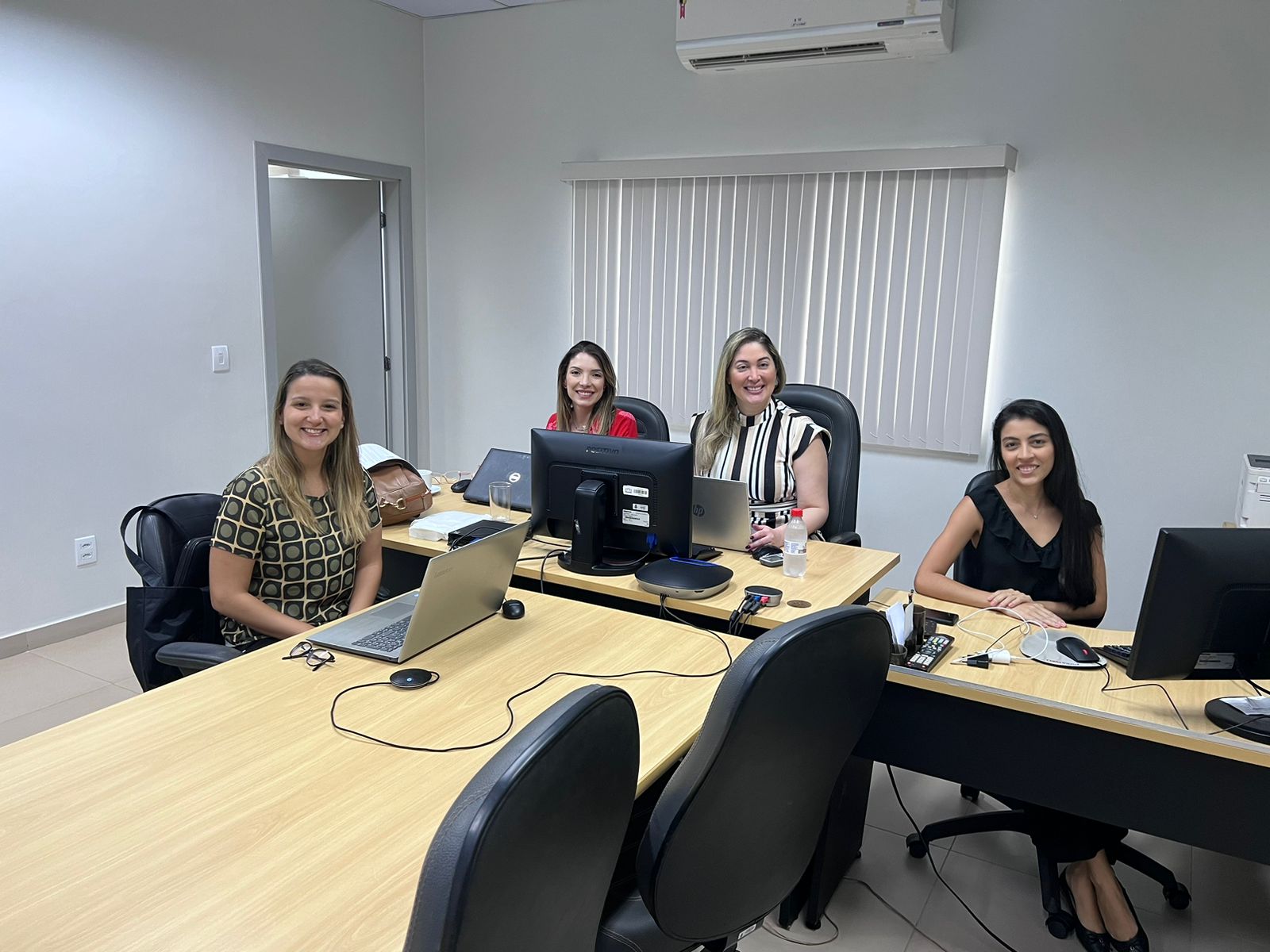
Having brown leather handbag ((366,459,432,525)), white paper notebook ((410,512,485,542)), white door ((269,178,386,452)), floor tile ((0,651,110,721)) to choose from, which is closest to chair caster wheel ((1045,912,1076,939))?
white paper notebook ((410,512,485,542))

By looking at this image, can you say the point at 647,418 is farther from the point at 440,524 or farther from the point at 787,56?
the point at 787,56

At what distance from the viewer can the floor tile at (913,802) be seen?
8.73 feet

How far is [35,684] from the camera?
11.1 ft

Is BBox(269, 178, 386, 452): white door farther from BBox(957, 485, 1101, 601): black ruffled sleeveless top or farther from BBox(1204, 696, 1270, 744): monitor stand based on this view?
BBox(1204, 696, 1270, 744): monitor stand

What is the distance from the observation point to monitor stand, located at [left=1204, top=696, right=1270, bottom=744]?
1.71m

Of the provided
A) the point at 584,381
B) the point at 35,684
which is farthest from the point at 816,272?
the point at 35,684

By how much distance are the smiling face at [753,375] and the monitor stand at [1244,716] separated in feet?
5.26

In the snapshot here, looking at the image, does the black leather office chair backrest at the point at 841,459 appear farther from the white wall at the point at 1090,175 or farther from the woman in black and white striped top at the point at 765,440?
the white wall at the point at 1090,175

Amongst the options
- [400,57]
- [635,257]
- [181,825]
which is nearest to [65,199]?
[400,57]

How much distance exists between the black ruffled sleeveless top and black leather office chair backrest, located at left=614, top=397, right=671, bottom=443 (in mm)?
1281

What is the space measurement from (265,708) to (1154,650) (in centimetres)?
166

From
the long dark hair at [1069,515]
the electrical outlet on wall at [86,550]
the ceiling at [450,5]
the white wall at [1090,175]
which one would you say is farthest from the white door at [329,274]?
the long dark hair at [1069,515]

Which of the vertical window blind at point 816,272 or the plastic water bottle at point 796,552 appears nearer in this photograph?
the plastic water bottle at point 796,552

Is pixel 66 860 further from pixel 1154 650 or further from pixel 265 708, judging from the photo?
pixel 1154 650
